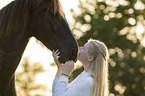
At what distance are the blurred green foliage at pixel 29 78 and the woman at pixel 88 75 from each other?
25024 millimetres

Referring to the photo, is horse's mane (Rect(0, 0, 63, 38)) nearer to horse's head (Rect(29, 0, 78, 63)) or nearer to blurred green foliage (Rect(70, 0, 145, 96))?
horse's head (Rect(29, 0, 78, 63))

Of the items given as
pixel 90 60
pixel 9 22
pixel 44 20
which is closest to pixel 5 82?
pixel 9 22

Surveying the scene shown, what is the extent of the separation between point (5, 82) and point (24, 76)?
27122 mm

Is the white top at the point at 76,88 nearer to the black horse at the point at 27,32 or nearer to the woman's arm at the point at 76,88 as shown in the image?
the woman's arm at the point at 76,88

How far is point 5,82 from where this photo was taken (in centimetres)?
254

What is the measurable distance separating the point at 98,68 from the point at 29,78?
1051 inches

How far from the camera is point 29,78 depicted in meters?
29.0

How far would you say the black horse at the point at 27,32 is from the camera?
2.52m

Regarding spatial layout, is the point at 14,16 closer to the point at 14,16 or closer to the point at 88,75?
the point at 14,16

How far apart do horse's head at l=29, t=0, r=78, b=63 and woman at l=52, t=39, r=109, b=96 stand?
0.38 ft

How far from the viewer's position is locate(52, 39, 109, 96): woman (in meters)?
2.91

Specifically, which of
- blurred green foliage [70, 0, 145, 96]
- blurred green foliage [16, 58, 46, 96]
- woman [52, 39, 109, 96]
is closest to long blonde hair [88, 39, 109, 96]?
woman [52, 39, 109, 96]

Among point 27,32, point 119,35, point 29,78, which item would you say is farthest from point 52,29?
point 29,78

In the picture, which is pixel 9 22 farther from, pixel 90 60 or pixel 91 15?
pixel 91 15
